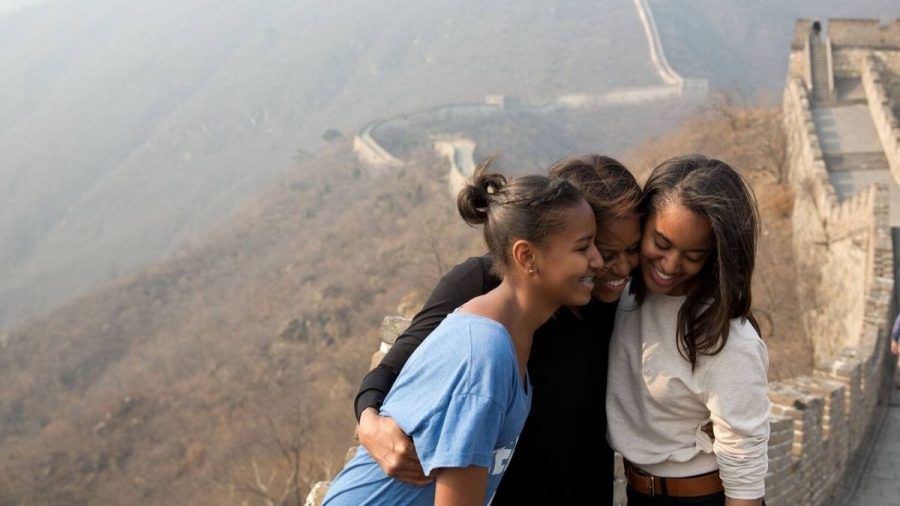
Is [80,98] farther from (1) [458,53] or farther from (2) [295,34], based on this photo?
(1) [458,53]

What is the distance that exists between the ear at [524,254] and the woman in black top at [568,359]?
0.84ft

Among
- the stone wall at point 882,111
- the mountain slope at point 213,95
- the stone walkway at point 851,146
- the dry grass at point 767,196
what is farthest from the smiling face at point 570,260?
the mountain slope at point 213,95

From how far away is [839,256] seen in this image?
11219 mm

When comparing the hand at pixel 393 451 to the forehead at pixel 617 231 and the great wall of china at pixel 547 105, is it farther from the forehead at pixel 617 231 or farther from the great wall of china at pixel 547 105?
the great wall of china at pixel 547 105

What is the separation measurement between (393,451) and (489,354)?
1.13ft

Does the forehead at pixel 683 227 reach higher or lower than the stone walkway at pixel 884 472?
higher

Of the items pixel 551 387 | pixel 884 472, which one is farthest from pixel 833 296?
pixel 551 387

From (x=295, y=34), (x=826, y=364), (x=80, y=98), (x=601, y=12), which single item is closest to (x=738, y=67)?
(x=601, y=12)

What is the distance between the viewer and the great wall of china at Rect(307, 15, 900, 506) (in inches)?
205

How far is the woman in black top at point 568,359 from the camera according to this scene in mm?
2037

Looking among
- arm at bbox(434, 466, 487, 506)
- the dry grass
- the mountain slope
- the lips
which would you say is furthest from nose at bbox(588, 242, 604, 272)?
the mountain slope

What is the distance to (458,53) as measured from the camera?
70938 mm

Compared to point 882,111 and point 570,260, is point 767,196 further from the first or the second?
point 570,260

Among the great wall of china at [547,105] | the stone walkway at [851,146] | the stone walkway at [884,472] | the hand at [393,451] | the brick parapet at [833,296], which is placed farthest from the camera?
the great wall of china at [547,105]
